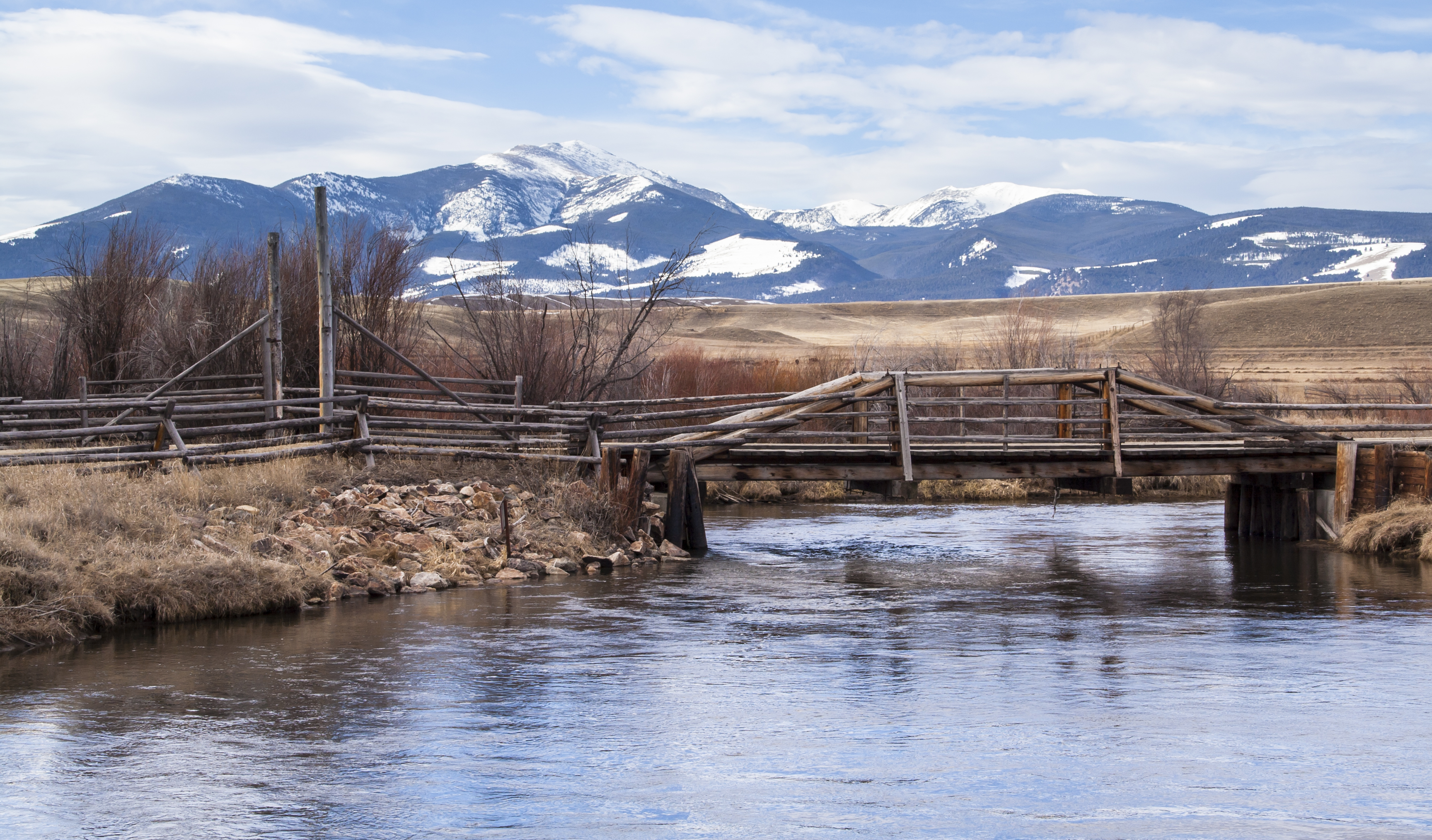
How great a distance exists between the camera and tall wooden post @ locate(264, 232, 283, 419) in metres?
21.5

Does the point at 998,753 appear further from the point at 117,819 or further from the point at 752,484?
the point at 752,484

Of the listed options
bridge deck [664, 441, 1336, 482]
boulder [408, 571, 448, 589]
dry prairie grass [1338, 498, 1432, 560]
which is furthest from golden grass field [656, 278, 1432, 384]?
boulder [408, 571, 448, 589]

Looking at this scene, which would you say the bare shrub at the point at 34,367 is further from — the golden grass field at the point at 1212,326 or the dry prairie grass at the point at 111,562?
the golden grass field at the point at 1212,326

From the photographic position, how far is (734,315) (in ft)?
442

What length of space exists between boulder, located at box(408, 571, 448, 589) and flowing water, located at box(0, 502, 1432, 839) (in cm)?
35

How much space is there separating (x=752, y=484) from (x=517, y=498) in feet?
35.4

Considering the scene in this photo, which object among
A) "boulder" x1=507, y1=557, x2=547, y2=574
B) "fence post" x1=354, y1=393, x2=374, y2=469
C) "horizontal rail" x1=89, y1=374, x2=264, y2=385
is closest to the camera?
"boulder" x1=507, y1=557, x2=547, y2=574

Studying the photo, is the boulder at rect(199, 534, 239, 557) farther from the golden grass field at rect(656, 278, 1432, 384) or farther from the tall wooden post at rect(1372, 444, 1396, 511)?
the golden grass field at rect(656, 278, 1432, 384)

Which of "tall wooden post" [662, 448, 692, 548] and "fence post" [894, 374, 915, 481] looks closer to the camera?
"fence post" [894, 374, 915, 481]

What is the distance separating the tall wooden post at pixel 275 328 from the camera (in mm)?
21500

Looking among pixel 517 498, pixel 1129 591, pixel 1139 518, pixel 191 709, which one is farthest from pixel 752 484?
pixel 191 709

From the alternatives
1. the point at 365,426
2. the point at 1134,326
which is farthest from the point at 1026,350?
the point at 1134,326

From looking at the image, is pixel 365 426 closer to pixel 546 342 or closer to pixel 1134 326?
pixel 546 342

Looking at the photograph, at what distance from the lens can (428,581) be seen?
51.9ft
